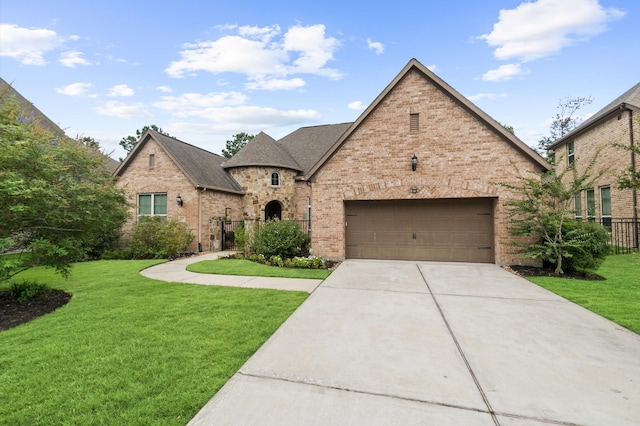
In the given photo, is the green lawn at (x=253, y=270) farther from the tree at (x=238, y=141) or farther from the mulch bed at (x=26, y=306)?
the tree at (x=238, y=141)

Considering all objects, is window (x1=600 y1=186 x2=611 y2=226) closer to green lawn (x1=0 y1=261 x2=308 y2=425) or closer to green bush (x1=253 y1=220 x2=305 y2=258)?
green bush (x1=253 y1=220 x2=305 y2=258)

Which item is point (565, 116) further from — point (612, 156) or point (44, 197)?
point (44, 197)

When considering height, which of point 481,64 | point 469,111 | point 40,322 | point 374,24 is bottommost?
point 40,322

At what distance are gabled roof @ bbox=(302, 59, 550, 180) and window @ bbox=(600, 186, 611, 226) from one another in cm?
899

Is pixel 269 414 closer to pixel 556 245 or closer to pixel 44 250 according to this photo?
pixel 44 250

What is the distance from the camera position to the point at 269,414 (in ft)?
7.32

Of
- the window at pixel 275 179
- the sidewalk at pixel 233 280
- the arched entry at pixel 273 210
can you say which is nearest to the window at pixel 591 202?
the sidewalk at pixel 233 280

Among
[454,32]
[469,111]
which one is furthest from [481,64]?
[469,111]

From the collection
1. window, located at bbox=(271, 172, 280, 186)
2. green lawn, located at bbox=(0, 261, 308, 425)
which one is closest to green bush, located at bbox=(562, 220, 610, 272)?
green lawn, located at bbox=(0, 261, 308, 425)

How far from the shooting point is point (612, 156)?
13352mm

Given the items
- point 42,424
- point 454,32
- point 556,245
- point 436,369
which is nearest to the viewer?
point 42,424

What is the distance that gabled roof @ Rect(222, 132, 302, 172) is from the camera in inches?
673

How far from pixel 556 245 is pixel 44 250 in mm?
13109

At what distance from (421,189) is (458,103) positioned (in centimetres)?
339
